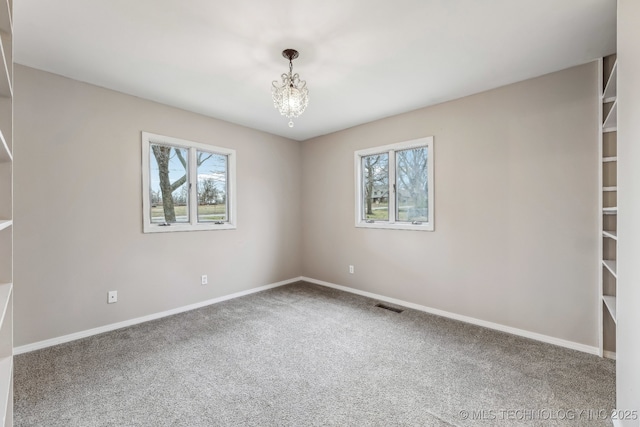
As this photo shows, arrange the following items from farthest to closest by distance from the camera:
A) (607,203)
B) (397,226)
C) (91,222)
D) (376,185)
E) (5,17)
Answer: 1. (376,185)
2. (397,226)
3. (91,222)
4. (607,203)
5. (5,17)

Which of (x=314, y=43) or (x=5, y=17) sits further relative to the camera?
(x=314, y=43)

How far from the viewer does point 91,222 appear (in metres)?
2.83

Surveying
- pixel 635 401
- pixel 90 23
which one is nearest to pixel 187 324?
pixel 90 23

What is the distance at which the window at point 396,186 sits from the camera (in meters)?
3.55

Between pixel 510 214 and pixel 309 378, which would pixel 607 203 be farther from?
pixel 309 378

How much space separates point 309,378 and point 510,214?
2.44 metres

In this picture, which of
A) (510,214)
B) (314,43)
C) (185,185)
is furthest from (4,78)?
(510,214)

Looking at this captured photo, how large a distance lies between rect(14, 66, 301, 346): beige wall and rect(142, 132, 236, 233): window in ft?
0.32

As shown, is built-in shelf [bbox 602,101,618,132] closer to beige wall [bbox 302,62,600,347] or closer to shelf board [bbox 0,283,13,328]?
beige wall [bbox 302,62,600,347]

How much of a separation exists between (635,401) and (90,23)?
151 inches

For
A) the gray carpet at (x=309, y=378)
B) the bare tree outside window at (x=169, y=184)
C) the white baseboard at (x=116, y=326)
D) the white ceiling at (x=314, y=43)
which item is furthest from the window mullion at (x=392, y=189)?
the bare tree outside window at (x=169, y=184)

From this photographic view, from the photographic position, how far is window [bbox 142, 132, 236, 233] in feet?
10.8

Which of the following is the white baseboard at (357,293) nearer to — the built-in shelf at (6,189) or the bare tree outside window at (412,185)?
the bare tree outside window at (412,185)

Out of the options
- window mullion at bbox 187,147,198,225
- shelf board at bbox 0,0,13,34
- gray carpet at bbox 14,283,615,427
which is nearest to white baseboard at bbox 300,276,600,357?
gray carpet at bbox 14,283,615,427
